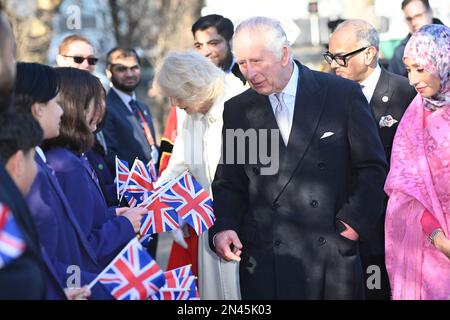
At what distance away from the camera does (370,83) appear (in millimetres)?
6211

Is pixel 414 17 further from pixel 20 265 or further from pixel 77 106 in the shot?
pixel 20 265

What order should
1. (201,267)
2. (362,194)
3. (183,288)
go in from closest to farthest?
1. (183,288)
2. (362,194)
3. (201,267)

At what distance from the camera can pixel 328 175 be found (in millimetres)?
4832

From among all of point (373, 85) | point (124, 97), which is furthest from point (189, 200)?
point (124, 97)

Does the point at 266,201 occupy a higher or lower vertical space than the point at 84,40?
lower

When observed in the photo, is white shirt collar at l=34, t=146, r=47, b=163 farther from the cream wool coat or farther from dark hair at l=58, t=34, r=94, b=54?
dark hair at l=58, t=34, r=94, b=54

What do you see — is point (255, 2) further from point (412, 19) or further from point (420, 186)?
point (420, 186)

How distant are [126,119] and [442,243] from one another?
3760 millimetres

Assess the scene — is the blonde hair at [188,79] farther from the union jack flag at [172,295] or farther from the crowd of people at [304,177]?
the union jack flag at [172,295]

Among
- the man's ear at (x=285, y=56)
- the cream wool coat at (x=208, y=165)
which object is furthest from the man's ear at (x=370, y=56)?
the man's ear at (x=285, y=56)

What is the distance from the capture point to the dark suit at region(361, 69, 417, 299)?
570 cm


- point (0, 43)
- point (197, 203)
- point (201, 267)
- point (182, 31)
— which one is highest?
point (182, 31)

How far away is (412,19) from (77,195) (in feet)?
15.5
